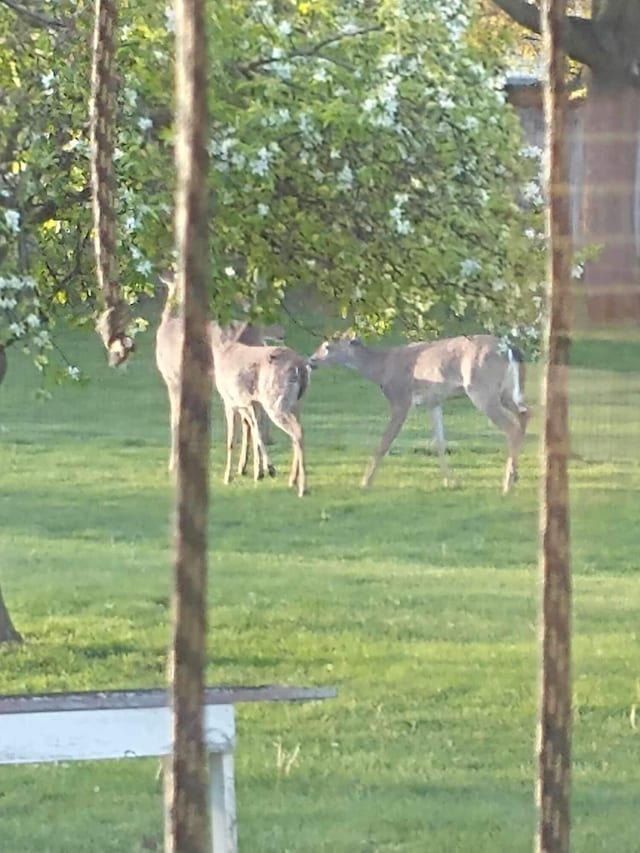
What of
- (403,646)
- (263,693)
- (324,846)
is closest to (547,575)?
(263,693)

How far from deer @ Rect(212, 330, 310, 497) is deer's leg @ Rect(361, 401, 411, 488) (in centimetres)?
42

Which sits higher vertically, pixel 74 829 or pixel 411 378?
pixel 411 378

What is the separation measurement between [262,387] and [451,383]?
1.20 m

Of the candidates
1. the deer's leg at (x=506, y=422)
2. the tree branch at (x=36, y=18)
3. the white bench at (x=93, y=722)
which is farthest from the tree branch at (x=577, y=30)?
the white bench at (x=93, y=722)

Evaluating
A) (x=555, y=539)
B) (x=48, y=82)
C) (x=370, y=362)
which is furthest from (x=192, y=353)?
(x=370, y=362)

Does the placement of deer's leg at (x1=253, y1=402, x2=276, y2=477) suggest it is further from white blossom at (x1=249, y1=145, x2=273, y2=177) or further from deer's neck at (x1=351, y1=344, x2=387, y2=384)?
white blossom at (x1=249, y1=145, x2=273, y2=177)

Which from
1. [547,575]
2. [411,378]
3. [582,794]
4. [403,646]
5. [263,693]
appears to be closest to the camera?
[547,575]

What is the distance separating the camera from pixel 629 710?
4566 millimetres

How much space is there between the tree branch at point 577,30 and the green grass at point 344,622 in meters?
1.55

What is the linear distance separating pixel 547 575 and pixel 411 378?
8.84 metres

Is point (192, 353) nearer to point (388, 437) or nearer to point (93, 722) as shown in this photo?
point (93, 722)

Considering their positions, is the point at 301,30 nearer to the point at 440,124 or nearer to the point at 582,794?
the point at 440,124

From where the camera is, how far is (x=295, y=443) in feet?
29.0

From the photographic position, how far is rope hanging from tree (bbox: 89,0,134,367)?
1074 mm
